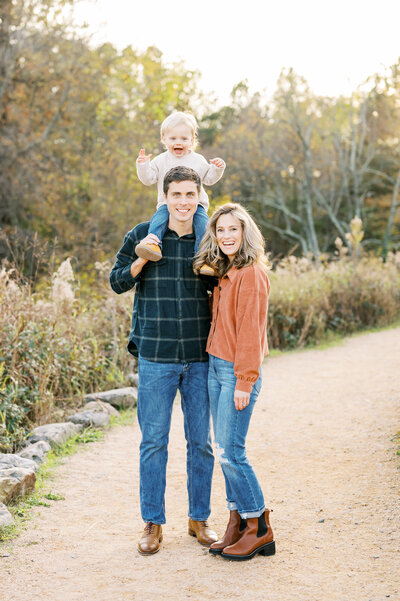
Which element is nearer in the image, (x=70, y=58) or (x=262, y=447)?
(x=262, y=447)

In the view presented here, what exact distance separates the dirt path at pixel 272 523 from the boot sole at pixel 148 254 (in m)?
1.53

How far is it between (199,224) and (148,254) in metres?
0.39

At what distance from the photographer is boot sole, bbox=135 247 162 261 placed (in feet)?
10.3

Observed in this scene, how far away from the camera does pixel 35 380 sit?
5926 mm

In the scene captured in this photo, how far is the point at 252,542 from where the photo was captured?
3232 millimetres

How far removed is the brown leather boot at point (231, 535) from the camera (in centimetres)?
328

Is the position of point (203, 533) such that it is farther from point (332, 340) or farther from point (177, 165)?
point (332, 340)

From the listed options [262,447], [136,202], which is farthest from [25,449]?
[136,202]

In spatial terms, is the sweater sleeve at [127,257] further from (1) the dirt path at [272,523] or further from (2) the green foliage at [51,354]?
(2) the green foliage at [51,354]

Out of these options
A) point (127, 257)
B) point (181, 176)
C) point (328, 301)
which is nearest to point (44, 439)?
point (127, 257)

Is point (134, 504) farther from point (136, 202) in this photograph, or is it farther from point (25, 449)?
point (136, 202)

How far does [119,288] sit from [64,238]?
45.8 feet

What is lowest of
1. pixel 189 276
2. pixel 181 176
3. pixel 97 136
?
pixel 189 276

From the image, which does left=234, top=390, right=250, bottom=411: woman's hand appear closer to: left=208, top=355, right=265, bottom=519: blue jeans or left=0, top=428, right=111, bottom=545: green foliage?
left=208, top=355, right=265, bottom=519: blue jeans
